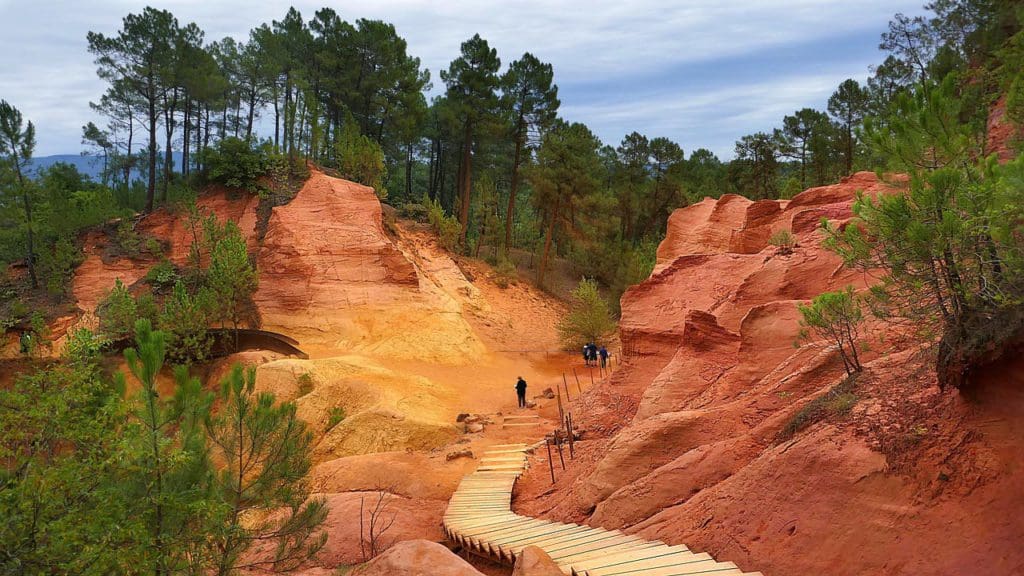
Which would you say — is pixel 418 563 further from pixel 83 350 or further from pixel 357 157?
pixel 357 157

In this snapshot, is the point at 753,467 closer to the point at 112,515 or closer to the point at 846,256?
the point at 846,256

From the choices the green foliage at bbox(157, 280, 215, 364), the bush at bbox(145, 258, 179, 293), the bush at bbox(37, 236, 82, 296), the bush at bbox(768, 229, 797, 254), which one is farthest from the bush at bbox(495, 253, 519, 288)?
the bush at bbox(768, 229, 797, 254)

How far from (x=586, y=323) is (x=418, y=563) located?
79.4 ft

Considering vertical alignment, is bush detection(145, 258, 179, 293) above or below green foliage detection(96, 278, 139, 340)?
above

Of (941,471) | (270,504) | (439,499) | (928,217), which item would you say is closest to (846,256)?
(928,217)

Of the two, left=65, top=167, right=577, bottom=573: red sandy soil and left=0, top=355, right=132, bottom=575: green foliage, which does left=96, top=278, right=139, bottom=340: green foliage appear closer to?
left=65, top=167, right=577, bottom=573: red sandy soil

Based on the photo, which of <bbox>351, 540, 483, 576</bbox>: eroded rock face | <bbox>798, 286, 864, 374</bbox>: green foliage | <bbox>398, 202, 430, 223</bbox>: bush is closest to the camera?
<bbox>351, 540, 483, 576</bbox>: eroded rock face

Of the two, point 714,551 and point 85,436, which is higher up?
point 85,436

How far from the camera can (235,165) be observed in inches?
1280

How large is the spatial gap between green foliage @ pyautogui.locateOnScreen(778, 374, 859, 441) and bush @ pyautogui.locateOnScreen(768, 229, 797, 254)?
7017 mm

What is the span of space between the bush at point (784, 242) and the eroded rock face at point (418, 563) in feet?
36.3

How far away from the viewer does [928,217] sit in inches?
254

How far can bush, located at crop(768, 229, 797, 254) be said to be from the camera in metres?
14.8

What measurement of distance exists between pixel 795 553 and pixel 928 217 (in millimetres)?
3767
